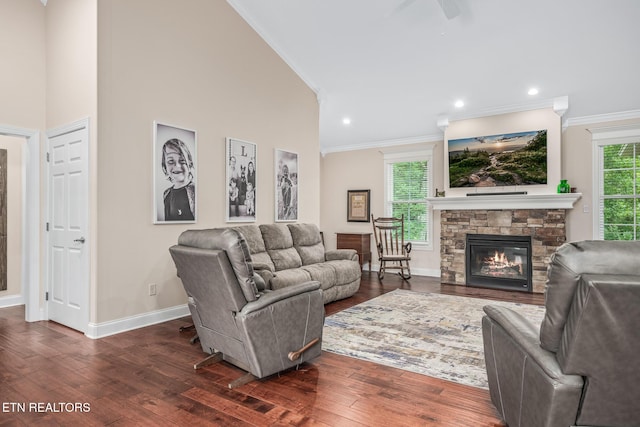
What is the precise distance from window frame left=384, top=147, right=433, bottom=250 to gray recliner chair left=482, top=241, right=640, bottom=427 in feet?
18.6

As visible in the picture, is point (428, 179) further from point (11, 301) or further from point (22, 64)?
point (11, 301)

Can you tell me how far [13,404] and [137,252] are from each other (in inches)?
70.8

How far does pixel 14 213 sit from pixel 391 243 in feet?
19.3

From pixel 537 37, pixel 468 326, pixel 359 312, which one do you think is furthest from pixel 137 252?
pixel 537 37

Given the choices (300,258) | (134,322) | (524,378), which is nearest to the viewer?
(524,378)

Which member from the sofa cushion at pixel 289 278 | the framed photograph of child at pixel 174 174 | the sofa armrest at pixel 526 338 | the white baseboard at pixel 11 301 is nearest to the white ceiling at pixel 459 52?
the framed photograph of child at pixel 174 174

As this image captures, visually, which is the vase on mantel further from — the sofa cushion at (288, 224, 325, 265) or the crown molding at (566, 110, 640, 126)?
the sofa cushion at (288, 224, 325, 265)

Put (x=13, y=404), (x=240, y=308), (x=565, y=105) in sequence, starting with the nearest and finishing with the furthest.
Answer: (x=13, y=404), (x=240, y=308), (x=565, y=105)

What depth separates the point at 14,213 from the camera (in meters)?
4.94

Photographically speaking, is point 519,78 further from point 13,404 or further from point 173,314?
point 13,404

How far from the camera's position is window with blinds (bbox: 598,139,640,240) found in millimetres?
5594

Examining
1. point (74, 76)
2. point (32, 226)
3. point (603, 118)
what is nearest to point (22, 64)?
point (74, 76)

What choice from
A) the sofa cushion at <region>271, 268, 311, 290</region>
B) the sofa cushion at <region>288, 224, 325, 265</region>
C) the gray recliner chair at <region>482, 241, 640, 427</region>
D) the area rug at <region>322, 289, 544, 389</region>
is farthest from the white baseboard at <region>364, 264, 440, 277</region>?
the gray recliner chair at <region>482, 241, 640, 427</region>

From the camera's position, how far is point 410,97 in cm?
609
